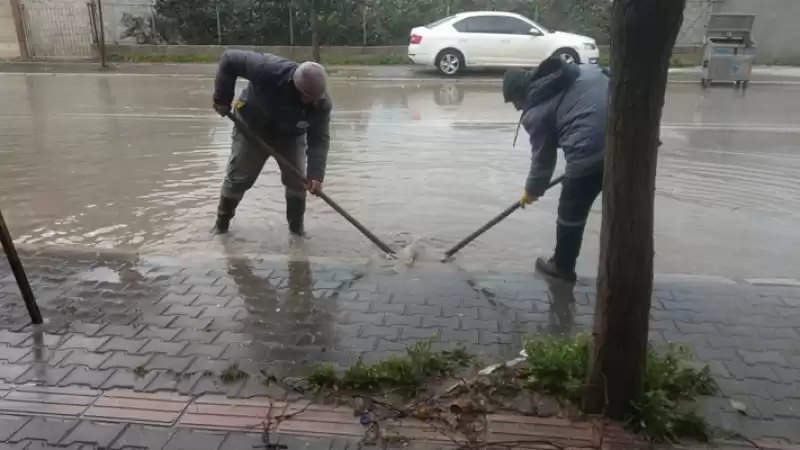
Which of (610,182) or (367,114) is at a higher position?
(610,182)

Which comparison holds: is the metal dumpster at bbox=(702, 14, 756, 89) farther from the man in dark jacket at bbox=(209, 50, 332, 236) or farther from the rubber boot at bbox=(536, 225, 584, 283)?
the man in dark jacket at bbox=(209, 50, 332, 236)

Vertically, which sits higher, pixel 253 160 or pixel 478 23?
pixel 478 23

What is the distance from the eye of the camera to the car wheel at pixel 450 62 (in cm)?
1681

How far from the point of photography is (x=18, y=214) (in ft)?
21.2

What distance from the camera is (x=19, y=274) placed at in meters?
3.88

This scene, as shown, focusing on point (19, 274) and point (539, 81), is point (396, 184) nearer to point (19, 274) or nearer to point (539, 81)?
point (539, 81)

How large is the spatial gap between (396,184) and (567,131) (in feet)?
10.7

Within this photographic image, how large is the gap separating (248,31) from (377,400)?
19.3 m

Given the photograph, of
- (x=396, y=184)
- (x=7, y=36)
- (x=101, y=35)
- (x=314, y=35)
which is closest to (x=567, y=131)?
(x=396, y=184)

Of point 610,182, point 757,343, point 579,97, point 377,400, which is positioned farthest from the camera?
point 579,97

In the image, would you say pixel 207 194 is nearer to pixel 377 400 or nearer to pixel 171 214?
pixel 171 214

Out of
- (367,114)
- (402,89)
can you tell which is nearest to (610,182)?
(367,114)

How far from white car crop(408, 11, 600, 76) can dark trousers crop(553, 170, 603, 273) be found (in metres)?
12.3

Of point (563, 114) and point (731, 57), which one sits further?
point (731, 57)
